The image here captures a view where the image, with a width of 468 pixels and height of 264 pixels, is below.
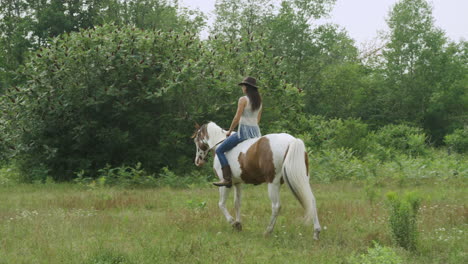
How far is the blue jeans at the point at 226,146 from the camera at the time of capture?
8.45m

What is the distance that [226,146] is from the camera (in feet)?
27.9

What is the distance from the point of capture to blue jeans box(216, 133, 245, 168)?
27.7 feet

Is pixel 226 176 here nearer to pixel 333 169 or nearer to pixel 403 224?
pixel 403 224

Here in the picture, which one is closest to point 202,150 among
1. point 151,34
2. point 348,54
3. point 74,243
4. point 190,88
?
point 74,243

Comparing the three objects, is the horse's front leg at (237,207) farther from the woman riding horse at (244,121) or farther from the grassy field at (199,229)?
the woman riding horse at (244,121)

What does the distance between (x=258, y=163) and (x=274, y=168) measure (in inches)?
16.0

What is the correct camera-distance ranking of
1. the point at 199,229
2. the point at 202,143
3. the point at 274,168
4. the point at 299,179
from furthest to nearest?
1. the point at 202,143
2. the point at 199,229
3. the point at 274,168
4. the point at 299,179

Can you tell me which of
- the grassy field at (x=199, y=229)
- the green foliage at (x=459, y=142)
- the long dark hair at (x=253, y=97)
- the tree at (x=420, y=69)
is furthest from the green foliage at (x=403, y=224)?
the tree at (x=420, y=69)

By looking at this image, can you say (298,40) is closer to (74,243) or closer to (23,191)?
(23,191)

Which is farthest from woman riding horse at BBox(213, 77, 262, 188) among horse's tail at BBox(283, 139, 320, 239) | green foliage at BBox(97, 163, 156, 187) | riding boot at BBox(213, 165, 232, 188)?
green foliage at BBox(97, 163, 156, 187)

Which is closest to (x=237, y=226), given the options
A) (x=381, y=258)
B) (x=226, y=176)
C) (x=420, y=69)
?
(x=226, y=176)

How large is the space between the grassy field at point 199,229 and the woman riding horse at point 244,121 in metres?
1.12

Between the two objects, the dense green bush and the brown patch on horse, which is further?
the dense green bush

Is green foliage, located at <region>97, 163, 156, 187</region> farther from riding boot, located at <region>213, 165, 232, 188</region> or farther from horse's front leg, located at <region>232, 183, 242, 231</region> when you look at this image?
riding boot, located at <region>213, 165, 232, 188</region>
